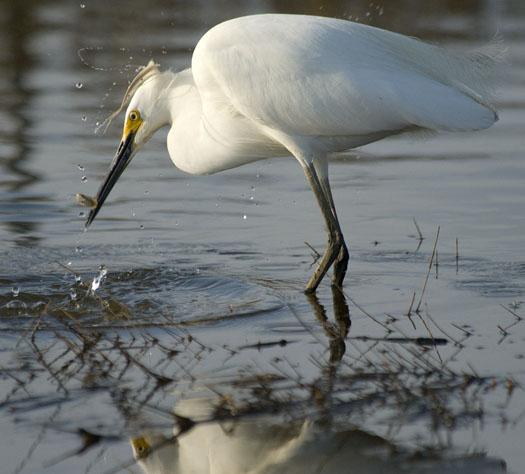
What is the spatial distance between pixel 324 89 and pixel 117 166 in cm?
160

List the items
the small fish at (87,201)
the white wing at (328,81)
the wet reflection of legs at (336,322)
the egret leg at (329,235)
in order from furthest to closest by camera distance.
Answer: the small fish at (87,201)
the egret leg at (329,235)
the white wing at (328,81)
the wet reflection of legs at (336,322)

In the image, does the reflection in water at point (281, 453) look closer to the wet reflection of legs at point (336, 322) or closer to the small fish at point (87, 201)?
the wet reflection of legs at point (336, 322)

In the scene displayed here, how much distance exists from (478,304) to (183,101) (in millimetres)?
2116

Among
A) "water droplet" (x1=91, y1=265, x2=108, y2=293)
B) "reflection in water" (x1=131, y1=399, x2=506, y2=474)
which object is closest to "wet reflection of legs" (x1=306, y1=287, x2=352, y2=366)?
"reflection in water" (x1=131, y1=399, x2=506, y2=474)

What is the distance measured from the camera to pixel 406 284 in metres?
7.12

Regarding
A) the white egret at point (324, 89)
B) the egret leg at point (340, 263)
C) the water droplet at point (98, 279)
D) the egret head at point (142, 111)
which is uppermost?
the white egret at point (324, 89)

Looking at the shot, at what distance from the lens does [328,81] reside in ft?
22.4

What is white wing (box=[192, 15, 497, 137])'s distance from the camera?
22.1 ft

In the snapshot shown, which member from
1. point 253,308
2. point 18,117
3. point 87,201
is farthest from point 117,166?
point 18,117

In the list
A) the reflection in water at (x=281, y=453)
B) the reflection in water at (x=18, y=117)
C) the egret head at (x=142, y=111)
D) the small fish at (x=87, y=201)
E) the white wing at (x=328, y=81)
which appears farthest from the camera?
the reflection in water at (x=18, y=117)

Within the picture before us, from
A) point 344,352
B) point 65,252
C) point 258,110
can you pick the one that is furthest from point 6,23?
point 344,352

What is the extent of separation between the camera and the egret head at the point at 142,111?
7.54 m

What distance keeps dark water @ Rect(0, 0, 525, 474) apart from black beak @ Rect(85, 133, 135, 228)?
1.02 feet

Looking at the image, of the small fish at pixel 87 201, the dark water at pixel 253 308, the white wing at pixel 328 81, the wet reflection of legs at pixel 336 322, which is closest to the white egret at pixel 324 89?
the white wing at pixel 328 81
